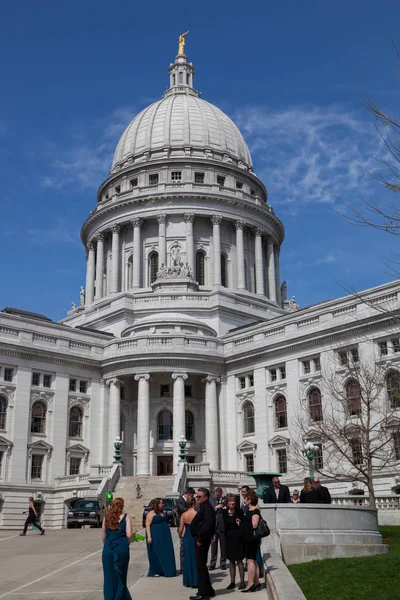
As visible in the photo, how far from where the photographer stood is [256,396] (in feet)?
200

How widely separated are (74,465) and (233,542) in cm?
4698

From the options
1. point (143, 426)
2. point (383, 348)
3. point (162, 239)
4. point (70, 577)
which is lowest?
point (70, 577)

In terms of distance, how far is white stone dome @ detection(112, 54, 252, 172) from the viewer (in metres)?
91.1

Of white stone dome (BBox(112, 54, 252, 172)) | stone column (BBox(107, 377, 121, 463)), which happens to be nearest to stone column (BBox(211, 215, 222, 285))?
white stone dome (BBox(112, 54, 252, 172))

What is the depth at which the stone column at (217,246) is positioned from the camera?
8156 centimetres

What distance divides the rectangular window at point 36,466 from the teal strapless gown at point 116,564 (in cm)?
4701

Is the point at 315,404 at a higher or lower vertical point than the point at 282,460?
higher

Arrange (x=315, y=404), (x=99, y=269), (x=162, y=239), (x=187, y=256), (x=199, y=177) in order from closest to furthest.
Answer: (x=315, y=404), (x=187, y=256), (x=162, y=239), (x=99, y=269), (x=199, y=177)

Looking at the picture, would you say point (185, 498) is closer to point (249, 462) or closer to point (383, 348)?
point (383, 348)

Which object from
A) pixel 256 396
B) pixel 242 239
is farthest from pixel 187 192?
pixel 256 396

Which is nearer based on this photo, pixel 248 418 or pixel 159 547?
pixel 159 547

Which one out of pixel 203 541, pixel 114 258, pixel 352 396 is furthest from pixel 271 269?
pixel 203 541

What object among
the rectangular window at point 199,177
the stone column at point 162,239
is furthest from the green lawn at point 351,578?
the rectangular window at point 199,177

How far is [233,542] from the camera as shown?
1616cm
